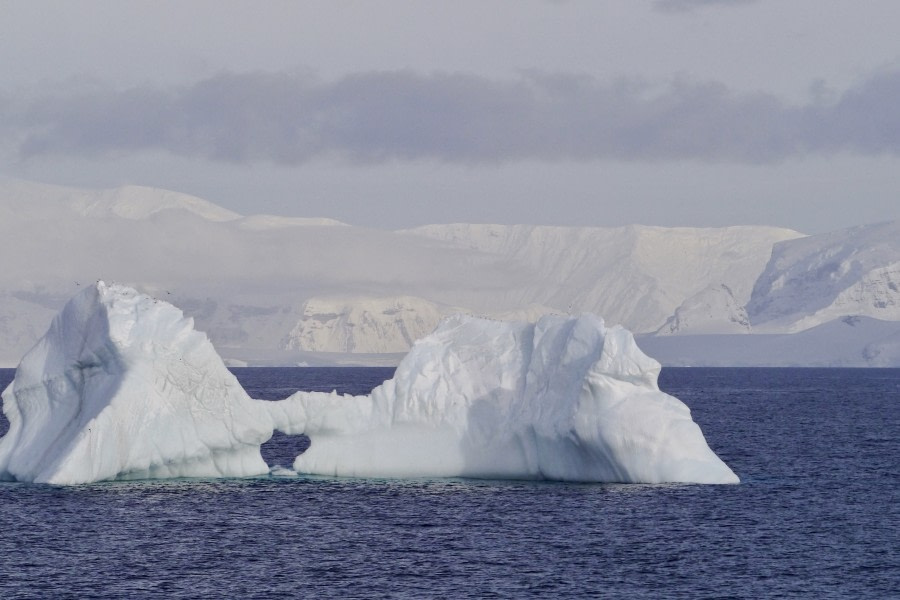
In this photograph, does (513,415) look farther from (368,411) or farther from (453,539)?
(453,539)

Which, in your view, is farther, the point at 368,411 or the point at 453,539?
the point at 368,411

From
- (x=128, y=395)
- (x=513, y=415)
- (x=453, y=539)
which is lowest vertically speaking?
(x=453, y=539)

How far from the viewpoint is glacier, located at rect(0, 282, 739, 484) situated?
2411 inches

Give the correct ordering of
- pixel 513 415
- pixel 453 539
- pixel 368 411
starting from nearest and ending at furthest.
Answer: pixel 453 539
pixel 513 415
pixel 368 411

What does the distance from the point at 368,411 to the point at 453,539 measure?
1543 centimetres

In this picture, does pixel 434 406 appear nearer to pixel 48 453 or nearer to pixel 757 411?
pixel 48 453

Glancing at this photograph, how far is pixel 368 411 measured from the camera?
66.2 m

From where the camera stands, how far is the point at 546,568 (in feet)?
153

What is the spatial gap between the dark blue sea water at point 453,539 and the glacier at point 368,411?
4.01 feet

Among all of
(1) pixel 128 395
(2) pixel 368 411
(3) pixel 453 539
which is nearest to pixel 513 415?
(2) pixel 368 411

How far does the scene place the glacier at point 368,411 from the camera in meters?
61.2

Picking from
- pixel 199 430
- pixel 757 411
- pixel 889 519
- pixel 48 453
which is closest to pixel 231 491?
pixel 199 430

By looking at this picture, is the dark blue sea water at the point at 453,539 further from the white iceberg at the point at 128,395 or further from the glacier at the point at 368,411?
the white iceberg at the point at 128,395

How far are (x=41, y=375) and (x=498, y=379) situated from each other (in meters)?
21.7
